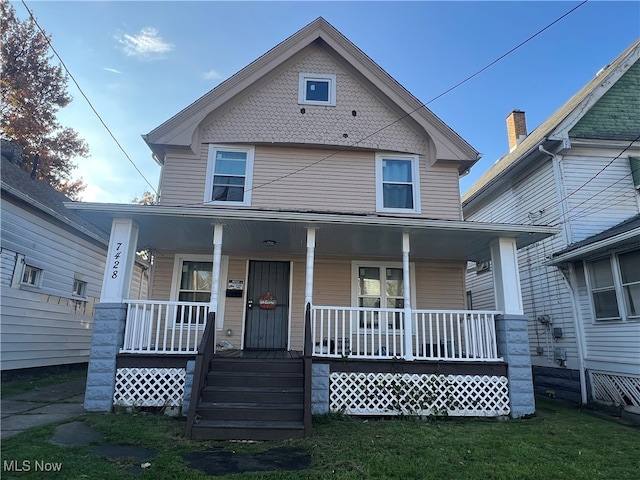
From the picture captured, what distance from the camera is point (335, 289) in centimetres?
898

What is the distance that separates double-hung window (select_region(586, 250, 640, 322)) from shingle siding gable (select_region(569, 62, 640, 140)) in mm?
3368

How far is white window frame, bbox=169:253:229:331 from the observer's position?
8.60m

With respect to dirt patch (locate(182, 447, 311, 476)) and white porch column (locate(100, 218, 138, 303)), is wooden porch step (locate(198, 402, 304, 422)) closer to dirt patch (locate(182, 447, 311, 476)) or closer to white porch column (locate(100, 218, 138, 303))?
dirt patch (locate(182, 447, 311, 476))

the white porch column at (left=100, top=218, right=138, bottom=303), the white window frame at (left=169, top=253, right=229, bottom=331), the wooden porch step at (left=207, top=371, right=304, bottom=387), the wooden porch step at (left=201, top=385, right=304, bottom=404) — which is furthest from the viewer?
the white window frame at (left=169, top=253, right=229, bottom=331)

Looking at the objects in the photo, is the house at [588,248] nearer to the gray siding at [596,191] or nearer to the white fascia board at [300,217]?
the gray siding at [596,191]

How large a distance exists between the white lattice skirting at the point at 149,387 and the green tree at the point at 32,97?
1552 cm

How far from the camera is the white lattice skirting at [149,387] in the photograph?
6.34m

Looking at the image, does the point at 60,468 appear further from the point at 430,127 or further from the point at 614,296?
the point at 614,296

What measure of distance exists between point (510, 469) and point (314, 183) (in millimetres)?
6811

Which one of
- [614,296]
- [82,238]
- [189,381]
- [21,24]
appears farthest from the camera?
[21,24]

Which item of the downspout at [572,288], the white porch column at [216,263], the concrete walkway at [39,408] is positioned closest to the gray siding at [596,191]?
the downspout at [572,288]

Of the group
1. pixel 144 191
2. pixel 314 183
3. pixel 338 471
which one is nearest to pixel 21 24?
pixel 144 191

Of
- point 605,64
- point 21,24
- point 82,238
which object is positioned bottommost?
point 82,238

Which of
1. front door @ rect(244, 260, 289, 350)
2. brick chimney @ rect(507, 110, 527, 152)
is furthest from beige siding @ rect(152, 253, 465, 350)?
brick chimney @ rect(507, 110, 527, 152)
